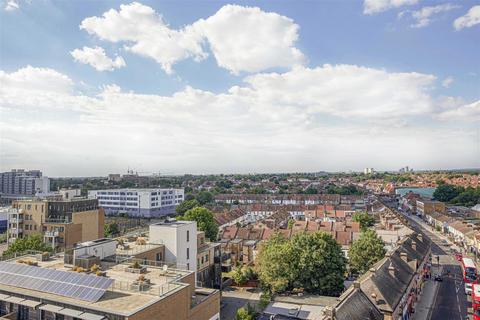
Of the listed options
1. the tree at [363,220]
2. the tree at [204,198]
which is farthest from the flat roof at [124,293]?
the tree at [204,198]

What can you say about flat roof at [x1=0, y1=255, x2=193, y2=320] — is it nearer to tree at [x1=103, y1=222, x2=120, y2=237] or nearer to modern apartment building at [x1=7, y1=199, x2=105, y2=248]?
modern apartment building at [x1=7, y1=199, x2=105, y2=248]

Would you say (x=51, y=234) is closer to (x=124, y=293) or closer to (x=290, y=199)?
(x=124, y=293)

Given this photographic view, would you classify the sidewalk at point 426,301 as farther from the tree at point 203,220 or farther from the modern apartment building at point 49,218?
the modern apartment building at point 49,218

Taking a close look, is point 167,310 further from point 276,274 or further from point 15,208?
point 15,208

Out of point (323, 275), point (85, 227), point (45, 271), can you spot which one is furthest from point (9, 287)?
point (85, 227)

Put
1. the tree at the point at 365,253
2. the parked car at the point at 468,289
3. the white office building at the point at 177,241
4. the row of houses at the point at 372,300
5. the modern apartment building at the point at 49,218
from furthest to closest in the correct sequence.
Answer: the modern apartment building at the point at 49,218 → the tree at the point at 365,253 → the parked car at the point at 468,289 → the white office building at the point at 177,241 → the row of houses at the point at 372,300

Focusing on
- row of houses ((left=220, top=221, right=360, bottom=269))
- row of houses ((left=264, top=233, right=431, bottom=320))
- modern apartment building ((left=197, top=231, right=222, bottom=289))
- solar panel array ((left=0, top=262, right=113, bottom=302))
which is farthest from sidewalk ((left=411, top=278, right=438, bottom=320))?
solar panel array ((left=0, top=262, right=113, bottom=302))

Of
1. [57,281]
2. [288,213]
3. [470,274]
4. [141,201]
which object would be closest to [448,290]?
[470,274]
